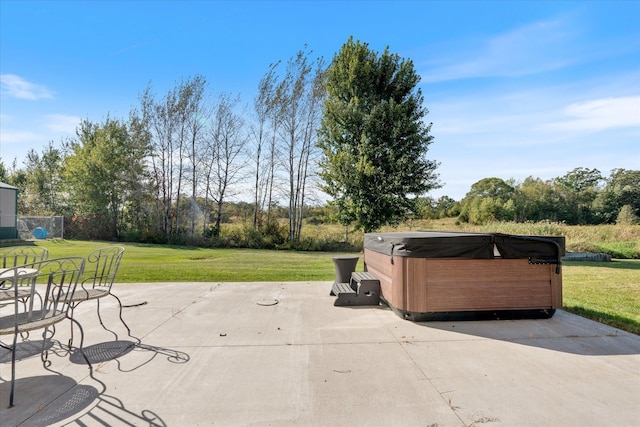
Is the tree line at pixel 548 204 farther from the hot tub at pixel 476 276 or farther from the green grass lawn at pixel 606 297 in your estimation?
the hot tub at pixel 476 276

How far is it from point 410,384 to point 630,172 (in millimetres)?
50189

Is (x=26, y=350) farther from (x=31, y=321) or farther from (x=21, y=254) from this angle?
(x=21, y=254)

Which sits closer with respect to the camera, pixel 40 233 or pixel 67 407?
pixel 67 407

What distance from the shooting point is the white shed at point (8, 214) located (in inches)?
666

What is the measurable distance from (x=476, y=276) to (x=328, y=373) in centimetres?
230

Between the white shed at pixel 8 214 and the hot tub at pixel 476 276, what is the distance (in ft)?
71.4

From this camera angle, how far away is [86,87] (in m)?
11.1

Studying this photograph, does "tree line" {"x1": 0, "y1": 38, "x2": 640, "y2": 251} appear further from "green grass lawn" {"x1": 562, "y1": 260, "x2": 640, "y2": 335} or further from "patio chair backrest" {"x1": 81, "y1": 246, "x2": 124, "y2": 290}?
"patio chair backrest" {"x1": 81, "y1": 246, "x2": 124, "y2": 290}

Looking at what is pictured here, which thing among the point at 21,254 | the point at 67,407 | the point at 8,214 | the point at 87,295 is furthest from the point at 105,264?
the point at 8,214

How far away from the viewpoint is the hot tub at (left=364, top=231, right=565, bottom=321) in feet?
12.3

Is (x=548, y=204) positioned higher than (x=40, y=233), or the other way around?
(x=548, y=204)

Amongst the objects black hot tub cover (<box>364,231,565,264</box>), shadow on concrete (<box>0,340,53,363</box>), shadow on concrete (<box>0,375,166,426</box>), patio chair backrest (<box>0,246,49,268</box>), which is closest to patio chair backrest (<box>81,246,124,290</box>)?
patio chair backrest (<box>0,246,49,268</box>)

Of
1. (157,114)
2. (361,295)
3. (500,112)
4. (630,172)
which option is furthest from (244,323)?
(630,172)

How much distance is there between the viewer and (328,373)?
2.51 meters
